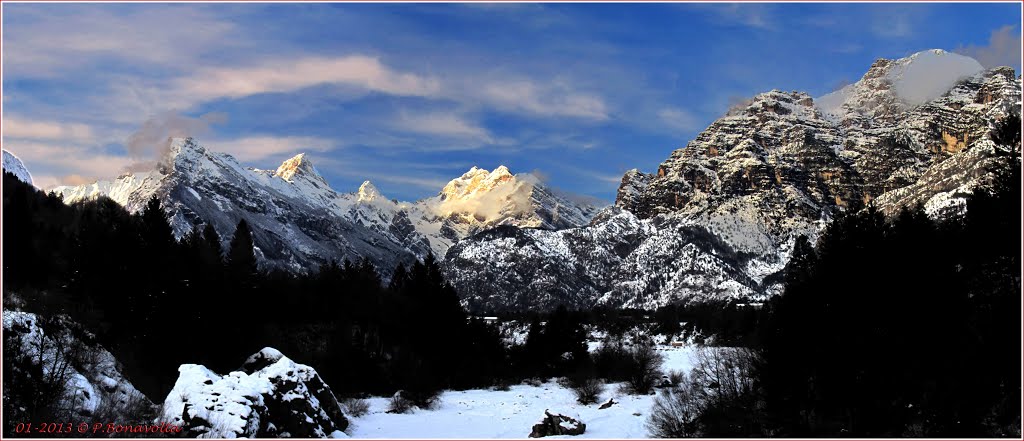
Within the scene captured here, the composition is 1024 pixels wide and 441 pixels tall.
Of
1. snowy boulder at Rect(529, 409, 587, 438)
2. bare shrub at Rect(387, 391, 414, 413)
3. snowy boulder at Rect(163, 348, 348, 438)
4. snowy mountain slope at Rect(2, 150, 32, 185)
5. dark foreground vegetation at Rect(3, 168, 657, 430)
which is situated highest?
snowy mountain slope at Rect(2, 150, 32, 185)

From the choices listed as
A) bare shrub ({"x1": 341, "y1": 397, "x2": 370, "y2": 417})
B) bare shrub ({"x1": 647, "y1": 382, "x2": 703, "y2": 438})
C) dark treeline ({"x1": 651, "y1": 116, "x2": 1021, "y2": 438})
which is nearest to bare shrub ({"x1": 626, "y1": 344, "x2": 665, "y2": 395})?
bare shrub ({"x1": 647, "y1": 382, "x2": 703, "y2": 438})

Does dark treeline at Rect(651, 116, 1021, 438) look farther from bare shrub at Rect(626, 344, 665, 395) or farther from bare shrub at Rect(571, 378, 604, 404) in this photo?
bare shrub at Rect(626, 344, 665, 395)

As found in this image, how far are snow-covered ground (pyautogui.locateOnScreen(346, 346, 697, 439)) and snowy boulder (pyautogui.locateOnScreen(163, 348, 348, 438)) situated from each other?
2934 millimetres

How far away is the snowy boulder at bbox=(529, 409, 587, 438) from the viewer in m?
34.4

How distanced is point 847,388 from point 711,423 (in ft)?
21.5

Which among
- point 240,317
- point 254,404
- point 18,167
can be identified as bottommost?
point 254,404

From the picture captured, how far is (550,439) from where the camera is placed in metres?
32.2

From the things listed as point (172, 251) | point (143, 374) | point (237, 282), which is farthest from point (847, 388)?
point (237, 282)

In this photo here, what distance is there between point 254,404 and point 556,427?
1504 cm

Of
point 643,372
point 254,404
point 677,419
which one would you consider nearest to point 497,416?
point 677,419

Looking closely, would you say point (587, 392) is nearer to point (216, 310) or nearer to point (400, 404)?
point (400, 404)

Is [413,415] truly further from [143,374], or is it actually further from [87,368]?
[87,368]

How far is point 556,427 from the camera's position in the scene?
113 feet

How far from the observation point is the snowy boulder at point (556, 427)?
34438 millimetres
